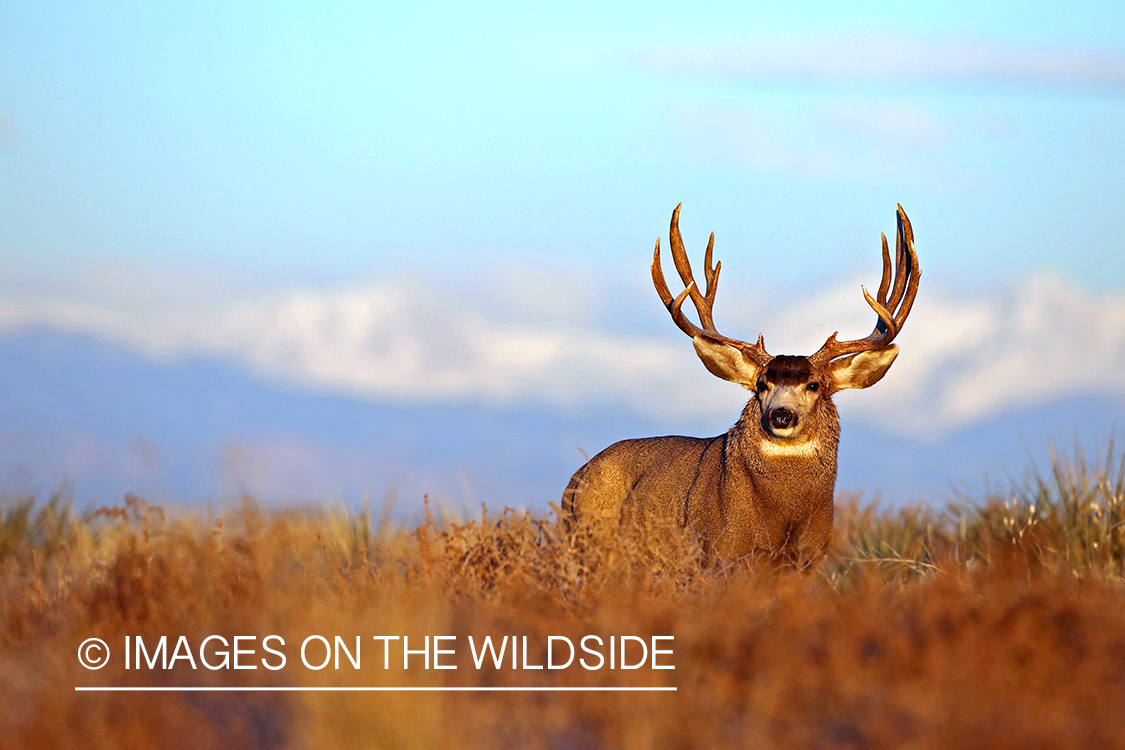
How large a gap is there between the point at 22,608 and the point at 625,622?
13.7ft

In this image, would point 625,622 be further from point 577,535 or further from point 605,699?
point 577,535

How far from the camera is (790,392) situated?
9.59 m

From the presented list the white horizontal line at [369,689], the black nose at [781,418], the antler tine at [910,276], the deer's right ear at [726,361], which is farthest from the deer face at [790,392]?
the white horizontal line at [369,689]

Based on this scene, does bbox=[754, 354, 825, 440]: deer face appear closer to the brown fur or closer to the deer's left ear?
the brown fur

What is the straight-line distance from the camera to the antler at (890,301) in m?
10.1

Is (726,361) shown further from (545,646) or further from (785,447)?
(545,646)

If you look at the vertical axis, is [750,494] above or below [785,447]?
below

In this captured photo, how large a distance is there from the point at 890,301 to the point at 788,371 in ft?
5.25

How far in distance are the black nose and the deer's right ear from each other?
29.7 inches

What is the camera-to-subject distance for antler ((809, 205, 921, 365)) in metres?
10.1

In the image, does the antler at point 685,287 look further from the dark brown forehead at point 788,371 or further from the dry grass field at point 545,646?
the dry grass field at point 545,646

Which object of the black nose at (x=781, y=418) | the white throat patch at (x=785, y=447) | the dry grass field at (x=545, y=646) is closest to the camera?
the dry grass field at (x=545, y=646)

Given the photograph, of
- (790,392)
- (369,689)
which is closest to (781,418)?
(790,392)

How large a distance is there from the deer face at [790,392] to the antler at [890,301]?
327 millimetres
